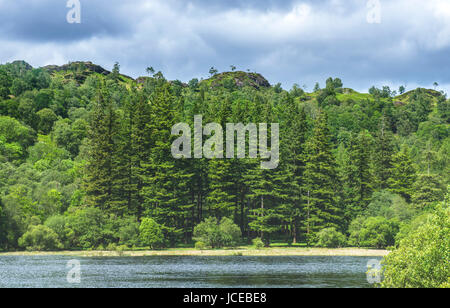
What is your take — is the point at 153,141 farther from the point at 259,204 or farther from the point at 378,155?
the point at 378,155

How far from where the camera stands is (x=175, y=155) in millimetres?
83625

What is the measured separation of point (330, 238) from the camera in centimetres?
7831

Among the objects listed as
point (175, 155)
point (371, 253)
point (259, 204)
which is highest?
point (175, 155)

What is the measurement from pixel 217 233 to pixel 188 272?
27.2m

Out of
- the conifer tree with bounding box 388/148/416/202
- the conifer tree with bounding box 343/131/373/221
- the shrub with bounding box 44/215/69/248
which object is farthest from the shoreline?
the conifer tree with bounding box 388/148/416/202

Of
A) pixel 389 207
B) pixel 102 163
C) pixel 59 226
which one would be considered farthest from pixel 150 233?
pixel 389 207

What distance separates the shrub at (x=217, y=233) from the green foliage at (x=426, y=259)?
1872 inches

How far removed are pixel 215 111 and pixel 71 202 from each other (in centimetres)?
2610

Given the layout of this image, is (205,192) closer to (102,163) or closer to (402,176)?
(102,163)

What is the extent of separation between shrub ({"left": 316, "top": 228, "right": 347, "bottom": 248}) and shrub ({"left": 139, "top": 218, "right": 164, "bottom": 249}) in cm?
2144

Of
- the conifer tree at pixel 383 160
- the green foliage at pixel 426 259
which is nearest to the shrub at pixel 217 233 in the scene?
the conifer tree at pixel 383 160

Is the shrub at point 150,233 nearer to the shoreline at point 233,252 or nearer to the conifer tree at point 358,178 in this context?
the shoreline at point 233,252

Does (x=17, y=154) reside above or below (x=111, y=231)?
above
